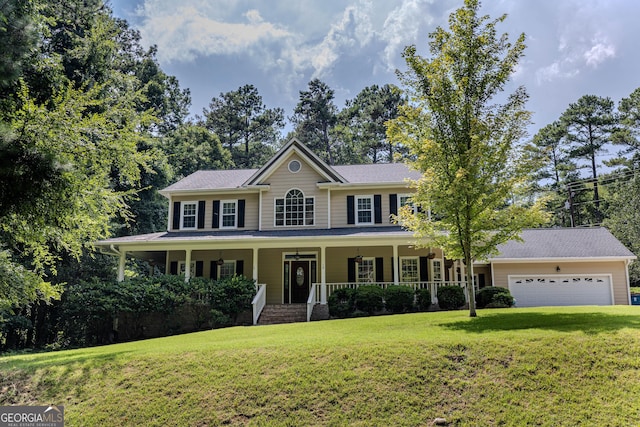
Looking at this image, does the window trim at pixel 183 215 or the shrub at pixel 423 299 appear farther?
the window trim at pixel 183 215

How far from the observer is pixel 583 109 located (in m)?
37.7

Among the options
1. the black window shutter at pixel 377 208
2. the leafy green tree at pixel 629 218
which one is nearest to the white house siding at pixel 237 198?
the black window shutter at pixel 377 208

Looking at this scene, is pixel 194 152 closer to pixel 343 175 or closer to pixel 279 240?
pixel 343 175

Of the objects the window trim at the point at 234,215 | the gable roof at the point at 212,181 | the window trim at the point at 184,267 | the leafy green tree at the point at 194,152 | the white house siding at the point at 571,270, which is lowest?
the white house siding at the point at 571,270

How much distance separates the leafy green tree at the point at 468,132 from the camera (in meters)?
11.6

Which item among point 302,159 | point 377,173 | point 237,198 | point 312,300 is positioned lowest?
point 312,300

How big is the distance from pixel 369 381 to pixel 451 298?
31.1 ft

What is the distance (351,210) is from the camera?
20.1 metres

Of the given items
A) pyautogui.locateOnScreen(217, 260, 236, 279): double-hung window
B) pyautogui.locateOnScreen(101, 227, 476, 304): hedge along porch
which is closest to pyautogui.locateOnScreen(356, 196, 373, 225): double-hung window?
pyautogui.locateOnScreen(101, 227, 476, 304): hedge along porch

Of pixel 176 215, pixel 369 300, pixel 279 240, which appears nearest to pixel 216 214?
pixel 176 215

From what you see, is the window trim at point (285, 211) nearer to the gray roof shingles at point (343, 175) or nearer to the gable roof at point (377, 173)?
the gray roof shingles at point (343, 175)

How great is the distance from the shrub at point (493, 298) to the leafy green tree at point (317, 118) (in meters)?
29.6

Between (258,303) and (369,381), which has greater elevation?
(258,303)

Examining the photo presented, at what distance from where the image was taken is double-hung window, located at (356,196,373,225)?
20.0m
